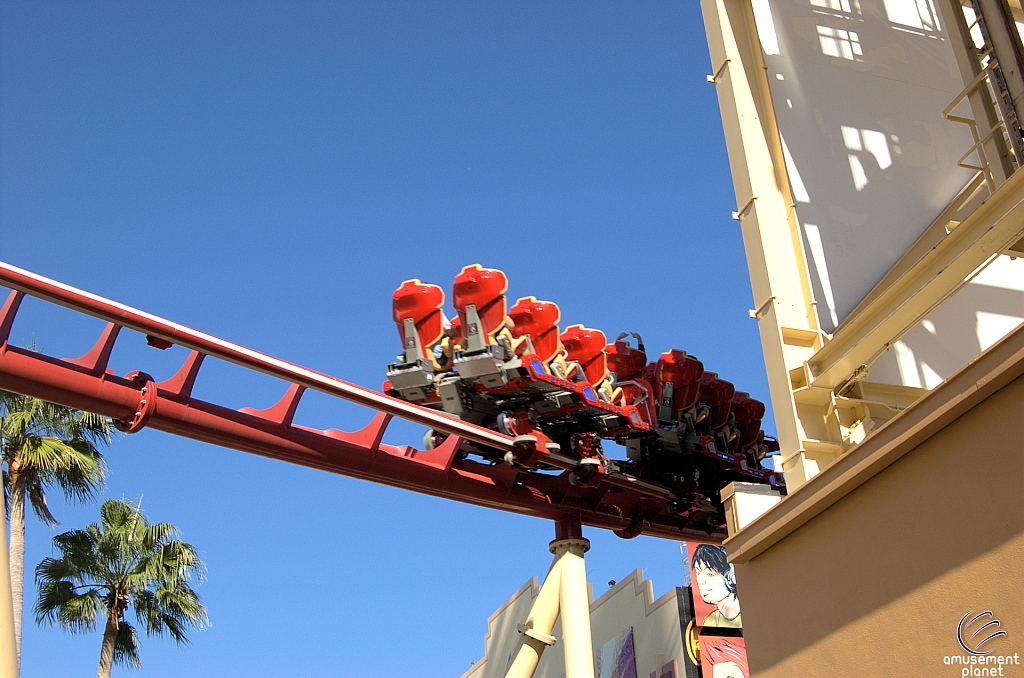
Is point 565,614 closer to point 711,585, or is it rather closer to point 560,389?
point 560,389

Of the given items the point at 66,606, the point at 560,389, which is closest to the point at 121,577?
the point at 66,606

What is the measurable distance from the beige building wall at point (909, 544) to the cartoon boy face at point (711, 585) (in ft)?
30.6

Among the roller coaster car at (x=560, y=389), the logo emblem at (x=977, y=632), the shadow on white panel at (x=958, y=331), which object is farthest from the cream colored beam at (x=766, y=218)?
the roller coaster car at (x=560, y=389)

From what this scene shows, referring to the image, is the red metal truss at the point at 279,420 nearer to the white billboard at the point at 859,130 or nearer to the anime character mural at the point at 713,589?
the anime character mural at the point at 713,589

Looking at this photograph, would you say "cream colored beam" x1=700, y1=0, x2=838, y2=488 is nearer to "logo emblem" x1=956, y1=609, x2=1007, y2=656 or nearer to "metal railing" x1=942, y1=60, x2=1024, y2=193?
"metal railing" x1=942, y1=60, x2=1024, y2=193

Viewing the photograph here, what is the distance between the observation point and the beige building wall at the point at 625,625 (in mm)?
15805

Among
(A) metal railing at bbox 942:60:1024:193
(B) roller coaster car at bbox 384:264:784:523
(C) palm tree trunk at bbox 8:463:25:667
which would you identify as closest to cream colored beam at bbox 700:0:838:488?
(A) metal railing at bbox 942:60:1024:193

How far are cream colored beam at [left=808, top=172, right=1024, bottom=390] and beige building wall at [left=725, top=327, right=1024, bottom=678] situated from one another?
1179mm

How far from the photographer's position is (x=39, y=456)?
14781 mm

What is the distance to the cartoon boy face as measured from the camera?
53.1 feet

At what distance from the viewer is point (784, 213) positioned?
8.62 metres

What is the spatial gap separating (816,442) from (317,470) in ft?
17.0

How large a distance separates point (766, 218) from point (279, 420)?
4.89m

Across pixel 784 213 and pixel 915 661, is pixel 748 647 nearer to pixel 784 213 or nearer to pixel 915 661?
pixel 915 661
